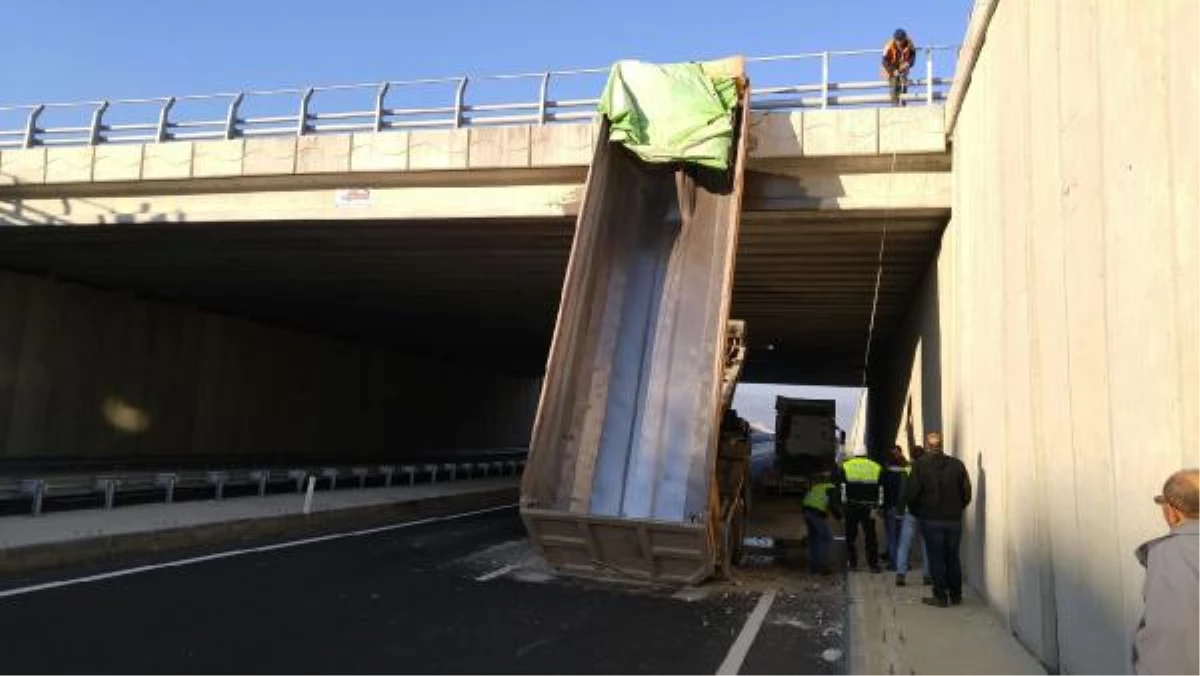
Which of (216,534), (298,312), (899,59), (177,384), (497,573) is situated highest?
(899,59)

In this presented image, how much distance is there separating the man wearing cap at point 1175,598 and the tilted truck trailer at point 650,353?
6.95 m

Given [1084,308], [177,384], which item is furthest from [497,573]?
[177,384]

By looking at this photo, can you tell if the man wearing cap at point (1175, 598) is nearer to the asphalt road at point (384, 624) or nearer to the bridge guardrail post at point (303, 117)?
the asphalt road at point (384, 624)

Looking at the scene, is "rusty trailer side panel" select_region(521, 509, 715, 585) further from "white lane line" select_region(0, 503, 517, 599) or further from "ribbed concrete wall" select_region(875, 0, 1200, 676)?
"white lane line" select_region(0, 503, 517, 599)

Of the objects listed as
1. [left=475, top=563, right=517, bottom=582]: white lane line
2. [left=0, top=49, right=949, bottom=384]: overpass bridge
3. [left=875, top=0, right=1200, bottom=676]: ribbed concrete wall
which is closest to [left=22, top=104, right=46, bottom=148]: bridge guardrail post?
[left=0, top=49, right=949, bottom=384]: overpass bridge

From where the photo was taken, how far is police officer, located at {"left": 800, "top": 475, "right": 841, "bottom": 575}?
12289mm

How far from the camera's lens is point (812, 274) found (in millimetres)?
21109

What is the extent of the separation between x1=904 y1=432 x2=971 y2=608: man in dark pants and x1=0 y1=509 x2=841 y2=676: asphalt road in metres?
1.15

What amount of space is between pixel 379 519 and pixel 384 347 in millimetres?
21629

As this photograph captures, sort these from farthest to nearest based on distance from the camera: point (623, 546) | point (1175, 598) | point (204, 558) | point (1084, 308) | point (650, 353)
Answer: point (650, 353), point (204, 558), point (623, 546), point (1084, 308), point (1175, 598)

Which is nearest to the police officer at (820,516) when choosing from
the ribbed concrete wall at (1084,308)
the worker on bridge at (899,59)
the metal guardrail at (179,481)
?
the ribbed concrete wall at (1084,308)

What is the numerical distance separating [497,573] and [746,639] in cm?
422

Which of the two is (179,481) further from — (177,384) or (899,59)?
(899,59)

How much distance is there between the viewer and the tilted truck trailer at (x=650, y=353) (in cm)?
1107
